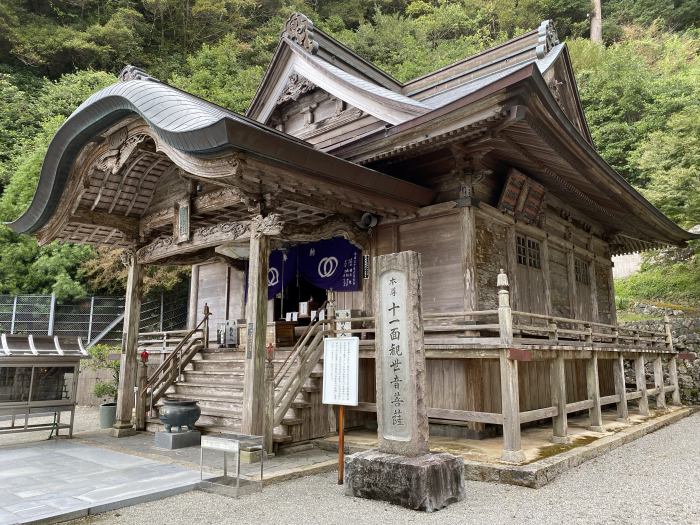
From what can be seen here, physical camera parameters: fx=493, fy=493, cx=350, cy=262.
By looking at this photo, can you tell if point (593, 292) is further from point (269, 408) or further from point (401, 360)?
point (269, 408)

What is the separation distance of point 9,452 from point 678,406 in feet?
47.9

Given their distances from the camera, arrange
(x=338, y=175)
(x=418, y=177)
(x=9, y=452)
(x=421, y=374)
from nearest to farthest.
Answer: (x=421, y=374)
(x=338, y=175)
(x=9, y=452)
(x=418, y=177)

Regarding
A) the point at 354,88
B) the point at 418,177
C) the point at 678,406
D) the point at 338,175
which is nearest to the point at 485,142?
the point at 418,177

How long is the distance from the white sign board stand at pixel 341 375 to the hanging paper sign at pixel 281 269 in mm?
5001

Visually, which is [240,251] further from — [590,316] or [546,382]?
[590,316]

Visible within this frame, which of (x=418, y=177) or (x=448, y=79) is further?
(x=448, y=79)

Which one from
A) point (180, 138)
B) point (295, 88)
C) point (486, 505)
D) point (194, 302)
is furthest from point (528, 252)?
point (194, 302)

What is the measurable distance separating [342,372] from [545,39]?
34.2 ft

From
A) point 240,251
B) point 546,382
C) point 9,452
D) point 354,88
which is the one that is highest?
point 354,88

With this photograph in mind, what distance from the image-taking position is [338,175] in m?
6.89

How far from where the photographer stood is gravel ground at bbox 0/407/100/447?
28.7 feet

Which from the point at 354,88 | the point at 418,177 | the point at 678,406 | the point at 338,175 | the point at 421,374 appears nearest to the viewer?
the point at 421,374

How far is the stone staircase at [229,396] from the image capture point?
7.37 m

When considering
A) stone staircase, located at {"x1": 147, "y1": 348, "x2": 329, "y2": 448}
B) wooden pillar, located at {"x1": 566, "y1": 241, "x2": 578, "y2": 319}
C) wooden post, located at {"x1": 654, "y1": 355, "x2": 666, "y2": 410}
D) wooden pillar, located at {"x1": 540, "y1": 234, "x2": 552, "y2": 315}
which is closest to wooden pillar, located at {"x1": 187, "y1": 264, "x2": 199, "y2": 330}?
stone staircase, located at {"x1": 147, "y1": 348, "x2": 329, "y2": 448}
